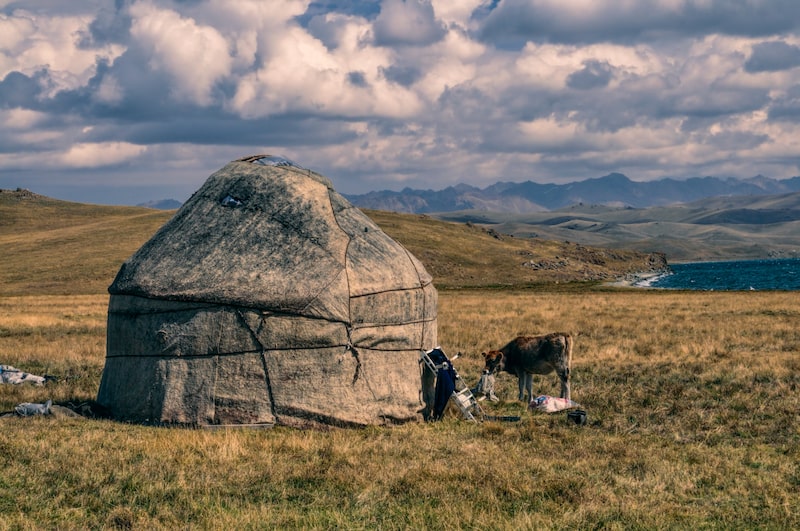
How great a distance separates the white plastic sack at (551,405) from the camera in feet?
45.1

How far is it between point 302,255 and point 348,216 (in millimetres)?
1654

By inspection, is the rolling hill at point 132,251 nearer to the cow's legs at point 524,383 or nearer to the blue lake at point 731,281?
the blue lake at point 731,281

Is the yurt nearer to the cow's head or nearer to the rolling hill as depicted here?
the cow's head

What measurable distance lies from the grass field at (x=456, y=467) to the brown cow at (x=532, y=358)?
1.96 feet

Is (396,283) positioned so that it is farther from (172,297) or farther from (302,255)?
(172,297)

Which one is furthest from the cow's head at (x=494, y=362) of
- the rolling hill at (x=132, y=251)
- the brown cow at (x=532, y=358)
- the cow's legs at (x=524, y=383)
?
the rolling hill at (x=132, y=251)

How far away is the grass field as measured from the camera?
25.2ft

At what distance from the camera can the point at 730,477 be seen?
9.16m

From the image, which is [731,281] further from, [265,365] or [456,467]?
[456,467]

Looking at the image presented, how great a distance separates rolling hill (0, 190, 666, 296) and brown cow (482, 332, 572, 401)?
51827mm

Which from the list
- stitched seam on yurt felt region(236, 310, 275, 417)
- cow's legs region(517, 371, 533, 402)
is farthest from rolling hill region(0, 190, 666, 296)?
stitched seam on yurt felt region(236, 310, 275, 417)

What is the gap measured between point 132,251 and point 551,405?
72583 millimetres

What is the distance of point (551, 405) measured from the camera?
13.8 m

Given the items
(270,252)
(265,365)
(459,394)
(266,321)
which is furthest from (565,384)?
(270,252)
